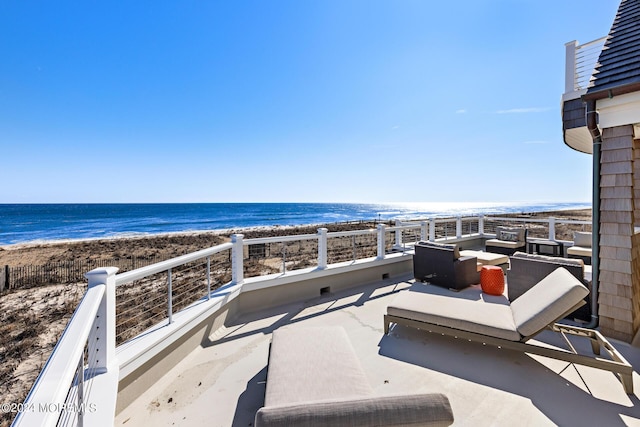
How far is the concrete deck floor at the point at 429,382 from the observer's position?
1.89 meters

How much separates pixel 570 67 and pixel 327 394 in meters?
5.58

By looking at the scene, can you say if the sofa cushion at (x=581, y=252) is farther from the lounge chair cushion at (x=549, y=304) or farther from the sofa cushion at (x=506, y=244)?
the lounge chair cushion at (x=549, y=304)

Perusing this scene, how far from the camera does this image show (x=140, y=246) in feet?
46.1

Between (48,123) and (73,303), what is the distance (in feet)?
55.3

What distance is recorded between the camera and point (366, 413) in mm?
992

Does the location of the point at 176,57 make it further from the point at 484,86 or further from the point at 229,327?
the point at 484,86

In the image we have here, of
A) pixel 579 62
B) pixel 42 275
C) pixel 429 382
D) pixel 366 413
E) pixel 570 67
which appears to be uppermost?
pixel 579 62

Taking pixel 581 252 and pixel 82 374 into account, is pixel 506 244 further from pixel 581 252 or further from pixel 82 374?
pixel 82 374

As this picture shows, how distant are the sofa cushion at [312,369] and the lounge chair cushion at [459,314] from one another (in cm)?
103

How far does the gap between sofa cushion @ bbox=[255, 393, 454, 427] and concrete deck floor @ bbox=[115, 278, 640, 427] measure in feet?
3.81

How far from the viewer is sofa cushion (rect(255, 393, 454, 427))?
3.19 feet

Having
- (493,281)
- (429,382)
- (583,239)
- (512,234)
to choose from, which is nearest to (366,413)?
(429,382)

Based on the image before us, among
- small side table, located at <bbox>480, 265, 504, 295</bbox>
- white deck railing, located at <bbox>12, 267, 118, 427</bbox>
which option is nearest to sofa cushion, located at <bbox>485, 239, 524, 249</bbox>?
small side table, located at <bbox>480, 265, 504, 295</bbox>

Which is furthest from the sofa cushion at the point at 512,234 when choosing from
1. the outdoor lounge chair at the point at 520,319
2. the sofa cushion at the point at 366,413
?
the sofa cushion at the point at 366,413
